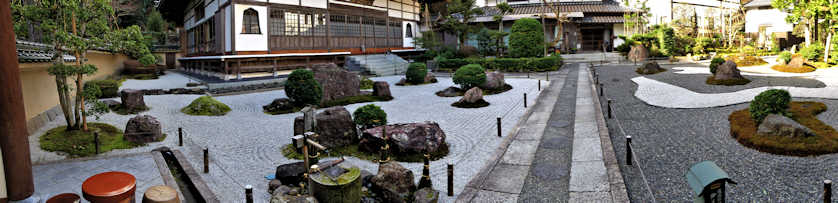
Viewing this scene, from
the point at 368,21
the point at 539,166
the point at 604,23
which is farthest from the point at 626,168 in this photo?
the point at 604,23

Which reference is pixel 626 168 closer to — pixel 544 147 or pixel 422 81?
pixel 544 147

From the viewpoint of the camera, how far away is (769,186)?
6910mm

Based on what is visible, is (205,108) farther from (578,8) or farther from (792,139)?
(578,8)

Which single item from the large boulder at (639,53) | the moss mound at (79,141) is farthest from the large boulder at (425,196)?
the large boulder at (639,53)

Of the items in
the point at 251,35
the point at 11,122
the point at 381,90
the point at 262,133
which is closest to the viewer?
the point at 11,122

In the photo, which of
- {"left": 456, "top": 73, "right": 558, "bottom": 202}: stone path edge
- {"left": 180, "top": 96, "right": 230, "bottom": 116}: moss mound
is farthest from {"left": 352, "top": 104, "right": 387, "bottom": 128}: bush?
{"left": 180, "top": 96, "right": 230, "bottom": 116}: moss mound

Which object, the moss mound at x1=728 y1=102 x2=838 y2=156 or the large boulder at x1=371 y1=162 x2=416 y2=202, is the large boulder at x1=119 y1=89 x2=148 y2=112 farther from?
the moss mound at x1=728 y1=102 x2=838 y2=156

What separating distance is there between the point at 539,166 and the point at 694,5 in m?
47.0

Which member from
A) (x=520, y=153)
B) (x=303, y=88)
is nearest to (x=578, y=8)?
(x=303, y=88)

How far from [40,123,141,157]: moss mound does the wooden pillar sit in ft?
17.4

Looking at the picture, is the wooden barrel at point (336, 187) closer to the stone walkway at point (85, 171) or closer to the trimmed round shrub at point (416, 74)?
the stone walkway at point (85, 171)

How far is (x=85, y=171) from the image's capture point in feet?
26.8

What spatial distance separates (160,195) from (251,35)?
2136 centimetres

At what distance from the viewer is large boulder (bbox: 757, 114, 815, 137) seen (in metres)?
8.78
